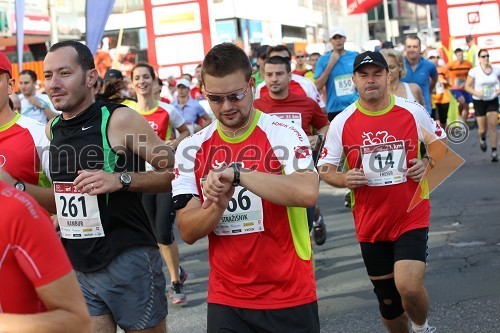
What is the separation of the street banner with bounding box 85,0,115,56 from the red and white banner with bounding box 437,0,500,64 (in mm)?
10529

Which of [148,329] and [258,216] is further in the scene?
[148,329]

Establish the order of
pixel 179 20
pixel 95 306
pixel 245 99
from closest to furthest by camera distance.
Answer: pixel 245 99 → pixel 95 306 → pixel 179 20

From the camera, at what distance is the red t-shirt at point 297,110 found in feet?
29.0

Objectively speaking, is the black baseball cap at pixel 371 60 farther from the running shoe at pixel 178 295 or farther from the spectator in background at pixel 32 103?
the spectator in background at pixel 32 103

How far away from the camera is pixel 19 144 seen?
5.01m

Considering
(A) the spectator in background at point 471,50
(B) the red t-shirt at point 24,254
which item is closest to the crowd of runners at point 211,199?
(B) the red t-shirt at point 24,254

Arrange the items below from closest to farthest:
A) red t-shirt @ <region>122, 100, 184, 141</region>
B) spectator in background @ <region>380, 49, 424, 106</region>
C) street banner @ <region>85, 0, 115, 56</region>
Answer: spectator in background @ <region>380, 49, 424, 106</region> < red t-shirt @ <region>122, 100, 184, 141</region> < street banner @ <region>85, 0, 115, 56</region>

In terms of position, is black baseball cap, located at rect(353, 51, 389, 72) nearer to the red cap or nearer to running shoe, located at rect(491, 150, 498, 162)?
the red cap

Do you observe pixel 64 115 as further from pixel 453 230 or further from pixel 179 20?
pixel 179 20

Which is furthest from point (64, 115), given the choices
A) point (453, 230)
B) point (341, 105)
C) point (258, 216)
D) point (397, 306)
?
point (341, 105)

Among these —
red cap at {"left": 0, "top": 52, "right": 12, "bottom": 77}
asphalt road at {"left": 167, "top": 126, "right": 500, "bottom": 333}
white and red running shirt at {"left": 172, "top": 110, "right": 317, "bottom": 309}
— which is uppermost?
red cap at {"left": 0, "top": 52, "right": 12, "bottom": 77}

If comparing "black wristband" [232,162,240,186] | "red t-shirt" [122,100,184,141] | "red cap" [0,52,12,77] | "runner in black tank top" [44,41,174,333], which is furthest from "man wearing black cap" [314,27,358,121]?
"black wristband" [232,162,240,186]

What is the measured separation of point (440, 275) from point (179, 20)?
1255cm

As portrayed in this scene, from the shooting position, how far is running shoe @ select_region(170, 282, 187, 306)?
328 inches
